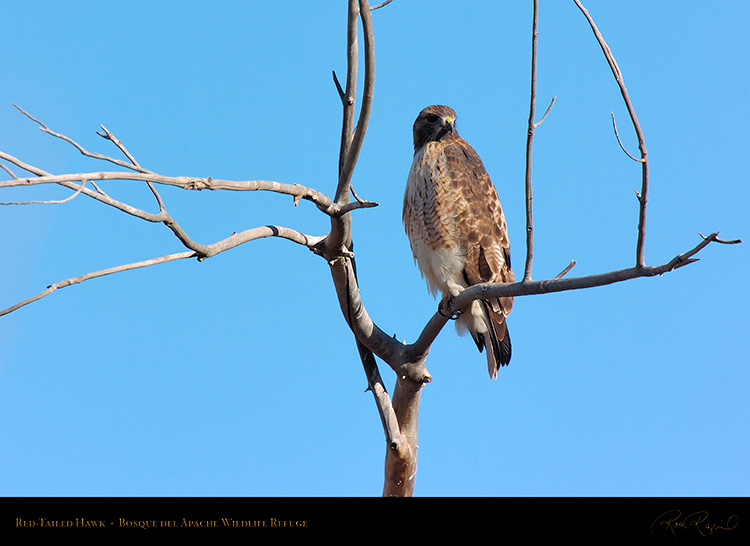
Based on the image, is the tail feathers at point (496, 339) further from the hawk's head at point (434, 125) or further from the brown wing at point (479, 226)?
the hawk's head at point (434, 125)

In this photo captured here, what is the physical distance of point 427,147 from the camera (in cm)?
558

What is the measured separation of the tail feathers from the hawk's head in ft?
5.09

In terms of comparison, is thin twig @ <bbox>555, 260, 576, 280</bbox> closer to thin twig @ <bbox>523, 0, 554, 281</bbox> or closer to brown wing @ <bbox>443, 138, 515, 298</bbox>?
thin twig @ <bbox>523, 0, 554, 281</bbox>

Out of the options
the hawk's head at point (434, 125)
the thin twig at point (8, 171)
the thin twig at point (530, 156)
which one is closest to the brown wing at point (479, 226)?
the hawk's head at point (434, 125)

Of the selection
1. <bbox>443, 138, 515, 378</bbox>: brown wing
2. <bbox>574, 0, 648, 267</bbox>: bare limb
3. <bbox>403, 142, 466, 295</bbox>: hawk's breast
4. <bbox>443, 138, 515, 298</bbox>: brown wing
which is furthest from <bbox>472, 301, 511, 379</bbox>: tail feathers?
<bbox>574, 0, 648, 267</bbox>: bare limb

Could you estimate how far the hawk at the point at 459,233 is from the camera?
17.0 feet
